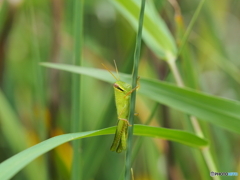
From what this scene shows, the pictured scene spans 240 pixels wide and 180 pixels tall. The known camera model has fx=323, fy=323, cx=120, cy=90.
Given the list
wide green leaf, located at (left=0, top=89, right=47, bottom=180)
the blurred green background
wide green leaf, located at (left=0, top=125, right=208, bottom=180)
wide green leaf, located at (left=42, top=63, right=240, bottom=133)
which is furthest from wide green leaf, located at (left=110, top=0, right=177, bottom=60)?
wide green leaf, located at (left=0, top=89, right=47, bottom=180)

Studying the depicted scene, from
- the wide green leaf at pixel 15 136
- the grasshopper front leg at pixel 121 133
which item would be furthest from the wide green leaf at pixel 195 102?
the wide green leaf at pixel 15 136

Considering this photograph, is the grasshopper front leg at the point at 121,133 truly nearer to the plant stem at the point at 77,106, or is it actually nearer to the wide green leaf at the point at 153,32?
the plant stem at the point at 77,106

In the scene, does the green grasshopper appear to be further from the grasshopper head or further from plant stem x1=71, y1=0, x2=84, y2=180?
plant stem x1=71, y1=0, x2=84, y2=180

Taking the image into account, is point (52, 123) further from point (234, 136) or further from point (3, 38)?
point (234, 136)

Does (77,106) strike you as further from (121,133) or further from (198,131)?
(198,131)

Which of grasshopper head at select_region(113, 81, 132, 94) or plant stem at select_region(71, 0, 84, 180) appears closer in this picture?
grasshopper head at select_region(113, 81, 132, 94)

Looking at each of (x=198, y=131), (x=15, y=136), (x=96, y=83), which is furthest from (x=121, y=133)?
(x=96, y=83)
